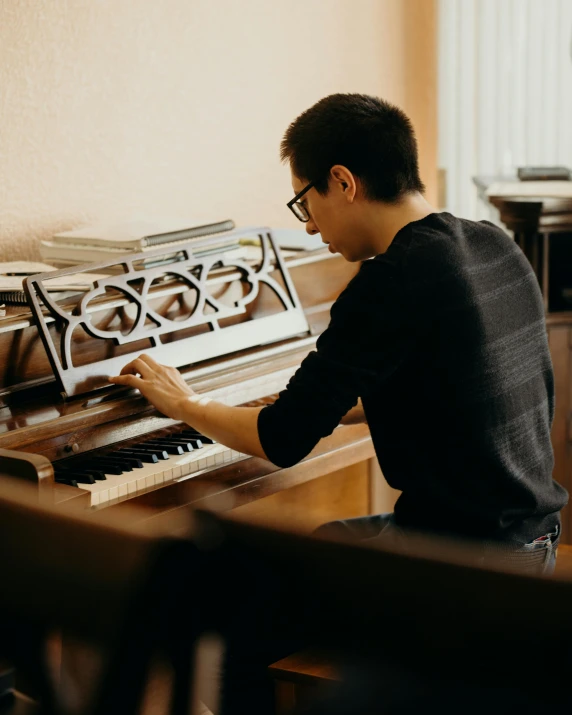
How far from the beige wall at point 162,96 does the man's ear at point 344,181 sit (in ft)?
4.04

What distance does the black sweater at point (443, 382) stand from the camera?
164 cm

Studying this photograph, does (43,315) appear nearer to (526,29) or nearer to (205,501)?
(205,501)

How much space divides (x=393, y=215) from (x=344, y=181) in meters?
0.11

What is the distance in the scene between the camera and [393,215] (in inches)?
70.4

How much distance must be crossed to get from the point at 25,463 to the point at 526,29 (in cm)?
341

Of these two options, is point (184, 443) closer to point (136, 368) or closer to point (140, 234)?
point (136, 368)

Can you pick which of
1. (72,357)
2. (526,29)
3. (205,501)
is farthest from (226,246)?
(526,29)

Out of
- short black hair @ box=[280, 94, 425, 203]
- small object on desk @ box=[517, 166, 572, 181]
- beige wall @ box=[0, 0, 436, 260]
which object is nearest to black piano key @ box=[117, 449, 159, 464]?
short black hair @ box=[280, 94, 425, 203]

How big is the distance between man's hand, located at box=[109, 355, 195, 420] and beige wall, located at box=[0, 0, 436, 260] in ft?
2.54

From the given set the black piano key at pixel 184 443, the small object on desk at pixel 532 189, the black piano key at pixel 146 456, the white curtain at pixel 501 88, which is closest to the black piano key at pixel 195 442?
the black piano key at pixel 184 443

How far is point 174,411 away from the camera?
2.00 metres

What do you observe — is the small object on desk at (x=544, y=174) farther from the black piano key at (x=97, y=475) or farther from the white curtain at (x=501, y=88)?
the black piano key at (x=97, y=475)

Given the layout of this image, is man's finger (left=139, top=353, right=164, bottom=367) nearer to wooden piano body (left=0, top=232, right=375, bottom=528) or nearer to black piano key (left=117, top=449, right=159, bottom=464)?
wooden piano body (left=0, top=232, right=375, bottom=528)

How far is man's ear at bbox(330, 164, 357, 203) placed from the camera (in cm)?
177
